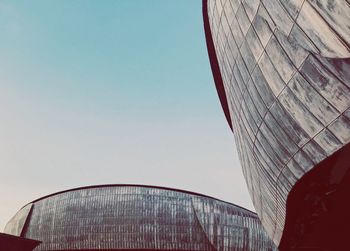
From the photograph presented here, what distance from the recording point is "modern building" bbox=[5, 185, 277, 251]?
93.0 ft

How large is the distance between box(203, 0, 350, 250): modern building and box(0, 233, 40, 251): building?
16638 mm

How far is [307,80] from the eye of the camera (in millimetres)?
5172

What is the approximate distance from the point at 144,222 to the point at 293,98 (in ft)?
81.3

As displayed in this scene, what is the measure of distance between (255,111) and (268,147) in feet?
2.55

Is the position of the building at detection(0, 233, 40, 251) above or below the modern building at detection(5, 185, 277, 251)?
below

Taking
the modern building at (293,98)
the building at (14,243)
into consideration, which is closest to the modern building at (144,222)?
the building at (14,243)

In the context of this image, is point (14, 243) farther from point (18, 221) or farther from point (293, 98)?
point (293, 98)

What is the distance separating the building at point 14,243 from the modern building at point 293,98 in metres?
16.6

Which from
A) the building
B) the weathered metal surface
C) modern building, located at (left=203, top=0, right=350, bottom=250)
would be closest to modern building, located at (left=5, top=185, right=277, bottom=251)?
the weathered metal surface

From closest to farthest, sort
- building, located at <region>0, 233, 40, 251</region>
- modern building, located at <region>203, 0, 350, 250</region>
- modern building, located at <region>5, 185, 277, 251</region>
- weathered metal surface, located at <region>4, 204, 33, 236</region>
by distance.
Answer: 1. modern building, located at <region>203, 0, 350, 250</region>
2. building, located at <region>0, 233, 40, 251</region>
3. modern building, located at <region>5, 185, 277, 251</region>
4. weathered metal surface, located at <region>4, 204, 33, 236</region>

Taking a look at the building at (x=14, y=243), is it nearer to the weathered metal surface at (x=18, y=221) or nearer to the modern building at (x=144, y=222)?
the modern building at (x=144, y=222)

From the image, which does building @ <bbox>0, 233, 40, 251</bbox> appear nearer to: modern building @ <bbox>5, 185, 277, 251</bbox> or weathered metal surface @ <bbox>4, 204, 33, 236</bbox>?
modern building @ <bbox>5, 185, 277, 251</bbox>

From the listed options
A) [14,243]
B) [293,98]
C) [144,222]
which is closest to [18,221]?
[14,243]

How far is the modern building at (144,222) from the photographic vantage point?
28344 mm
